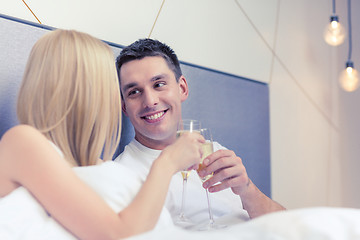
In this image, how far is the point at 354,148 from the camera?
10.2 feet

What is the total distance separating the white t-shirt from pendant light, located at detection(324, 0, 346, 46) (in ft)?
5.66

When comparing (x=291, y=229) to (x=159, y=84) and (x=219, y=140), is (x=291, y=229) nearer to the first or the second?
(x=159, y=84)

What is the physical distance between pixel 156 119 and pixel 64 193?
752 mm

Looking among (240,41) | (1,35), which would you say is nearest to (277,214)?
(1,35)

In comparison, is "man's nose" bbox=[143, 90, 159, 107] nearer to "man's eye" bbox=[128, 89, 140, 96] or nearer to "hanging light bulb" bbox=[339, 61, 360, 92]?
"man's eye" bbox=[128, 89, 140, 96]

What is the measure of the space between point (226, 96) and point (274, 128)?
1.95 ft

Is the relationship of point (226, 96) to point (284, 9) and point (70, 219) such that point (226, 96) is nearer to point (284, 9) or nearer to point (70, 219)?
point (284, 9)

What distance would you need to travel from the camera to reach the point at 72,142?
1.00 meters

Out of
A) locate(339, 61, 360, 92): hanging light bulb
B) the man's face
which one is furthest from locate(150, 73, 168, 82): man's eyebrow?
locate(339, 61, 360, 92): hanging light bulb

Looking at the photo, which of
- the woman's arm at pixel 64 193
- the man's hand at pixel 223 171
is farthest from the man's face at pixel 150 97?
the woman's arm at pixel 64 193

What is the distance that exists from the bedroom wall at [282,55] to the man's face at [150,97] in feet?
0.52

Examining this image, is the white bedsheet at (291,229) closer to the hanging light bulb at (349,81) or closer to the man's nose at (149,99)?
the man's nose at (149,99)

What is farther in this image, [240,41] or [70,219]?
[240,41]

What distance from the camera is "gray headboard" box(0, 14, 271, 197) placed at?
1174 mm
